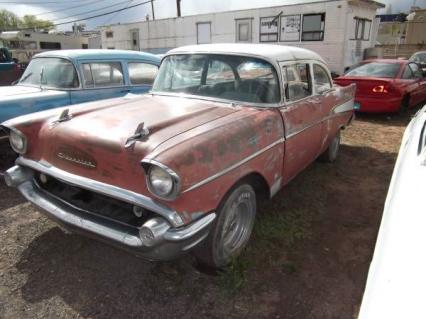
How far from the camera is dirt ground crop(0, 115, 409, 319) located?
8.23 feet

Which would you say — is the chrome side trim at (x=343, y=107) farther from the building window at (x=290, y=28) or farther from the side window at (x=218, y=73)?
the building window at (x=290, y=28)

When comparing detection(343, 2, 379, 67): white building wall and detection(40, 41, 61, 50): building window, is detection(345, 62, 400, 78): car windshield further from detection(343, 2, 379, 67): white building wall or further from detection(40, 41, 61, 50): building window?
detection(40, 41, 61, 50): building window

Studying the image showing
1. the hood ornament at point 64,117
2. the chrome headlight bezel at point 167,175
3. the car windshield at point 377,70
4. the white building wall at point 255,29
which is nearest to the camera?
the chrome headlight bezel at point 167,175

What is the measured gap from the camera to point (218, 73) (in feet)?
12.0

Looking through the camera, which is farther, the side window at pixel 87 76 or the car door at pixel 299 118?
the side window at pixel 87 76

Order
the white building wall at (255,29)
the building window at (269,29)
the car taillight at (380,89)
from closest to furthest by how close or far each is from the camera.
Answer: the car taillight at (380,89)
the white building wall at (255,29)
the building window at (269,29)

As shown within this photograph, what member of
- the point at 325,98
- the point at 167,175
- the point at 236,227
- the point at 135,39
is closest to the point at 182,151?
the point at 167,175

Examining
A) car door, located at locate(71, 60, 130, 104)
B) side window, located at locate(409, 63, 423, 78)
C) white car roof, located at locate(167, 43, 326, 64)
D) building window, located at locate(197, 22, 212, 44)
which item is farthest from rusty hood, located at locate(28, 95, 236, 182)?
building window, located at locate(197, 22, 212, 44)

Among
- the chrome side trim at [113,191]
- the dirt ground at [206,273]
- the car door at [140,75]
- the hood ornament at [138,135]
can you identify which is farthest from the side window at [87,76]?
the hood ornament at [138,135]

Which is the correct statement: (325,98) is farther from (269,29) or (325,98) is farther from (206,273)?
(269,29)

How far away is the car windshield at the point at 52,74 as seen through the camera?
5.39m

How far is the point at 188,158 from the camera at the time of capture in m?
2.27

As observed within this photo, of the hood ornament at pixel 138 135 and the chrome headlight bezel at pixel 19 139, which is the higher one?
the hood ornament at pixel 138 135

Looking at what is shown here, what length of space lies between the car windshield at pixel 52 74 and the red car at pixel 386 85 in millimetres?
5602
